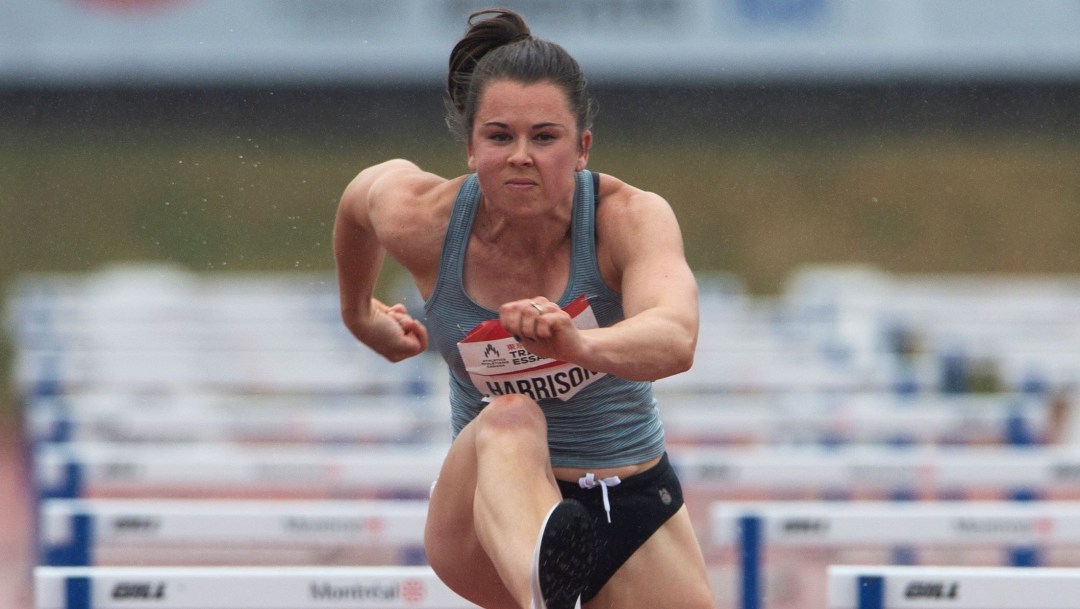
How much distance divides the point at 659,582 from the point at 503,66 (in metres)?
1.10

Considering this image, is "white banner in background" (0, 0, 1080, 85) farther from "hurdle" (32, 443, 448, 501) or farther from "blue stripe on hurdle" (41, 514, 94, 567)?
"blue stripe on hurdle" (41, 514, 94, 567)

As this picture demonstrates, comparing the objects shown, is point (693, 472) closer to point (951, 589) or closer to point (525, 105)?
point (951, 589)

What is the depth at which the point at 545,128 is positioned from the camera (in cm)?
319

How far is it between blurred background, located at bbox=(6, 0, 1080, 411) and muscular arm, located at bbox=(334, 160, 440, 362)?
A: 11.9 metres

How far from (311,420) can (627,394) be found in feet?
12.2

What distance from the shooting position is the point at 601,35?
16109mm

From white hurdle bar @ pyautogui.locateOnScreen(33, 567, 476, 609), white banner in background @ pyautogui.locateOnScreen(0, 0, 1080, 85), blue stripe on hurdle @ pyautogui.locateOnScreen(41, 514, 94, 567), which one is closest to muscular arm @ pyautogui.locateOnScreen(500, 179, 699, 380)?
white hurdle bar @ pyautogui.locateOnScreen(33, 567, 476, 609)

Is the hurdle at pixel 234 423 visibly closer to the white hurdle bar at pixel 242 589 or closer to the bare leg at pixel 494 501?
the white hurdle bar at pixel 242 589

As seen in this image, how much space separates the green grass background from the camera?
699 inches

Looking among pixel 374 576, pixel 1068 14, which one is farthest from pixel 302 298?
pixel 374 576

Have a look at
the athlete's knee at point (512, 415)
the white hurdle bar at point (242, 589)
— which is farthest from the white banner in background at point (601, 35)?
the athlete's knee at point (512, 415)

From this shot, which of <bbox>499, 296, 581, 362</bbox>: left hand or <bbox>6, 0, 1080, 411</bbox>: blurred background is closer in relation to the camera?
<bbox>499, 296, 581, 362</bbox>: left hand

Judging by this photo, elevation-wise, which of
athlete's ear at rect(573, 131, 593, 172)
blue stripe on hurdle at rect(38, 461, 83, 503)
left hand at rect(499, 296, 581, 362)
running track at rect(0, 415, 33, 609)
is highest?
athlete's ear at rect(573, 131, 593, 172)

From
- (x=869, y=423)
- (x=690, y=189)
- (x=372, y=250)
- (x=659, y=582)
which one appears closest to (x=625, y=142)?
(x=690, y=189)
